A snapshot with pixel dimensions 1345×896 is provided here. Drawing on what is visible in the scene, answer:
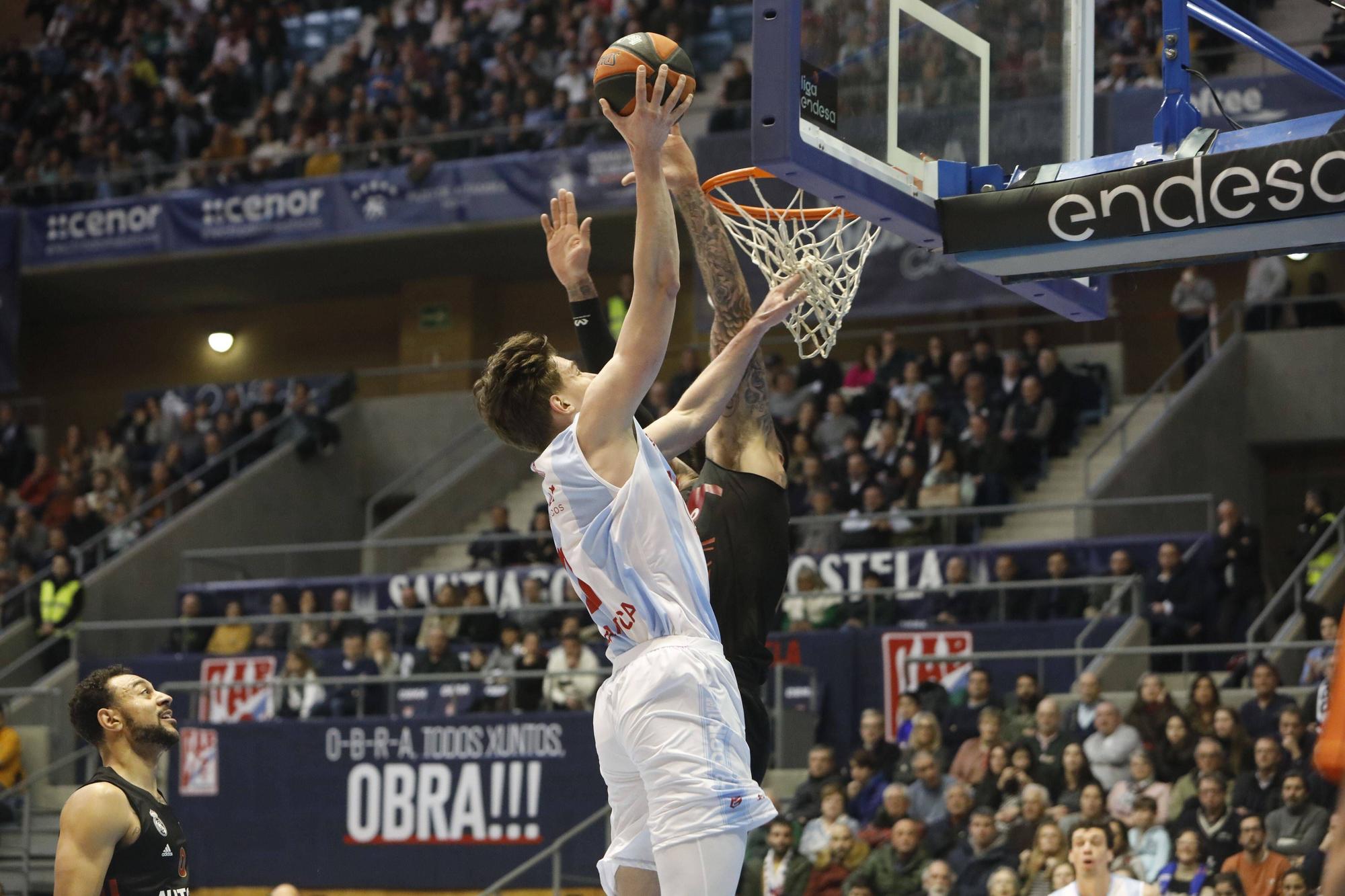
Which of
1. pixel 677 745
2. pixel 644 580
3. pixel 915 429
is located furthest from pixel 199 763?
pixel 677 745

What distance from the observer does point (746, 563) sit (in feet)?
18.2

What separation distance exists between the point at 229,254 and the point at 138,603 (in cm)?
505

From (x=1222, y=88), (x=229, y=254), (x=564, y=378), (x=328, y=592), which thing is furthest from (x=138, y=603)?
(x=564, y=378)

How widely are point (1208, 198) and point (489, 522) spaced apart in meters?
16.1

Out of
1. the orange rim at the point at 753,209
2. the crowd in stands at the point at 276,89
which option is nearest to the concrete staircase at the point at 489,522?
the crowd in stands at the point at 276,89

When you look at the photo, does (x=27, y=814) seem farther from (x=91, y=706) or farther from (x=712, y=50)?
(x=712, y=50)

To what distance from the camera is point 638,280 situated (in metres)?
4.64

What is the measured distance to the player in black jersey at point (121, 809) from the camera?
233 inches

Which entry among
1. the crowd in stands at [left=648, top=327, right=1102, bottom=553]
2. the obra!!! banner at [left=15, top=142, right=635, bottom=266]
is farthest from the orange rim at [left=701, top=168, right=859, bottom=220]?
the obra!!! banner at [left=15, top=142, right=635, bottom=266]

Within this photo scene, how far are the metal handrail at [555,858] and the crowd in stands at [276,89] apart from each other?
9.23 metres

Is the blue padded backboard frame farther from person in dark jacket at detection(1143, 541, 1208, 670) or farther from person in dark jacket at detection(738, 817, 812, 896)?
person in dark jacket at detection(1143, 541, 1208, 670)

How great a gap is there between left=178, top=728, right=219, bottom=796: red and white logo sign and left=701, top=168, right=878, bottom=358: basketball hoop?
9.85 meters

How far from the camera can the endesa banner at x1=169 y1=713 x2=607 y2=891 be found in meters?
14.0

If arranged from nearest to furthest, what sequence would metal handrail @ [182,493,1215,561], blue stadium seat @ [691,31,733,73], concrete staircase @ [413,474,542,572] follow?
metal handrail @ [182,493,1215,561], concrete staircase @ [413,474,542,572], blue stadium seat @ [691,31,733,73]
